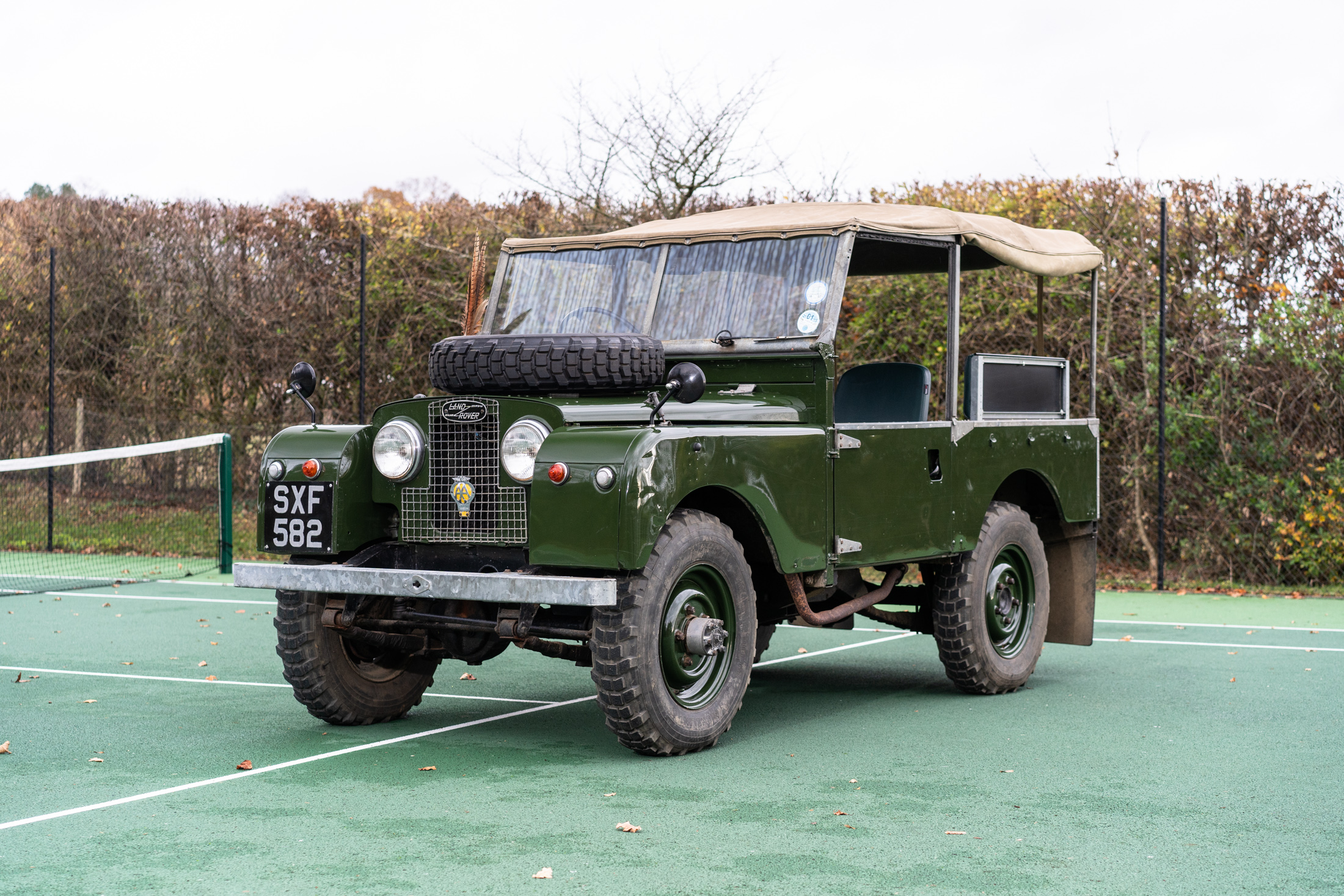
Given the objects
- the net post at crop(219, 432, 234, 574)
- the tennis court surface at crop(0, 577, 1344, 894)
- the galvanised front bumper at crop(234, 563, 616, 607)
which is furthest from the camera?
the net post at crop(219, 432, 234, 574)

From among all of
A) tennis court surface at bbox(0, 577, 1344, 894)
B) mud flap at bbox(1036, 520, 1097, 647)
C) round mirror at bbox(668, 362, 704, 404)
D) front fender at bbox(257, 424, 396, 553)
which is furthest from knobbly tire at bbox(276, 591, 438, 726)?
mud flap at bbox(1036, 520, 1097, 647)

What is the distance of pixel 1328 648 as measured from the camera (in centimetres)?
1005

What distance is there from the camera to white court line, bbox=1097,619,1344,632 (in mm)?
11047

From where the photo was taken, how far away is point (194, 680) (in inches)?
347

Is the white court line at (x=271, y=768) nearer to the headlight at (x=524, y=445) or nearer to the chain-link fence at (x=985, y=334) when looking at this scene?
the headlight at (x=524, y=445)

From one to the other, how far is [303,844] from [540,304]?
3.72m

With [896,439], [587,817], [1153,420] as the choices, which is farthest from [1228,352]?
[587,817]

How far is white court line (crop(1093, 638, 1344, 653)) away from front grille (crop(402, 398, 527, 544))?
17.3ft

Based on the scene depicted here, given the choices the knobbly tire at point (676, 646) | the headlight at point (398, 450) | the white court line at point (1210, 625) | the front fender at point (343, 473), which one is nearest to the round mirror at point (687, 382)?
the knobbly tire at point (676, 646)

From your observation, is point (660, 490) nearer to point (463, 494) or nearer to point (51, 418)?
point (463, 494)

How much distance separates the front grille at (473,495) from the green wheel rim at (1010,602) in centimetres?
301

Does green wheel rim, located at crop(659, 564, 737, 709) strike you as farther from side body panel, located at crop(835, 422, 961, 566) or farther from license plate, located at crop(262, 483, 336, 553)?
license plate, located at crop(262, 483, 336, 553)

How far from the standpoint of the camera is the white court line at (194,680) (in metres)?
8.16

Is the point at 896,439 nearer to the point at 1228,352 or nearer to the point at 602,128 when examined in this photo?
the point at 1228,352
